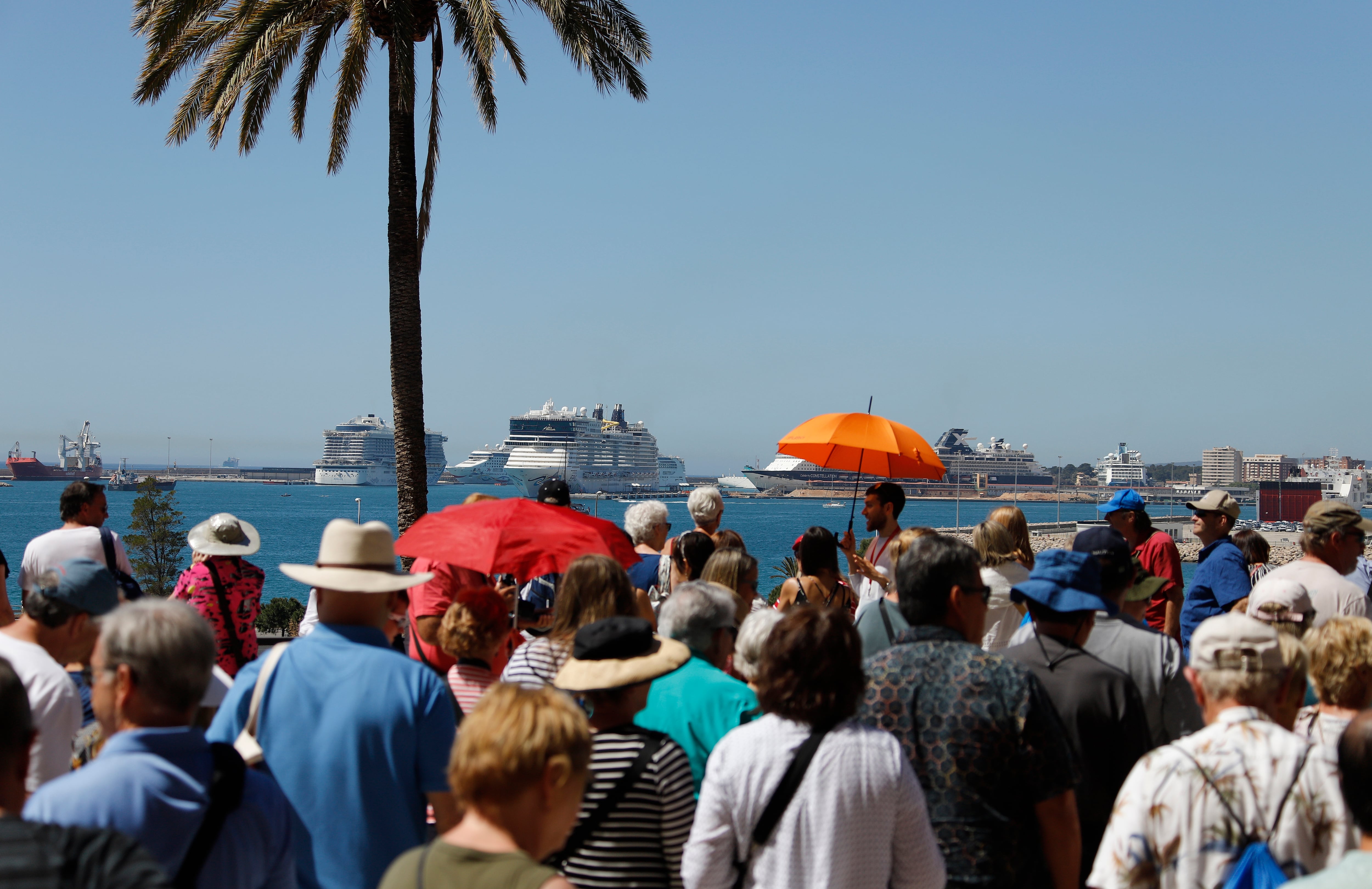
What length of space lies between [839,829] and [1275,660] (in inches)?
41.2

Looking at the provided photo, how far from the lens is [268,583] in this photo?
44125 millimetres

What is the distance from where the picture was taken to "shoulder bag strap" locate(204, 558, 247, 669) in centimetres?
471

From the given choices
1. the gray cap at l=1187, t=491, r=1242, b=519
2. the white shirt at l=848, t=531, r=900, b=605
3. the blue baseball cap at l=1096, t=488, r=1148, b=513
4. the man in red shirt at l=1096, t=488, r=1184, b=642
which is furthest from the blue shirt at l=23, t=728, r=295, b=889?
the gray cap at l=1187, t=491, r=1242, b=519

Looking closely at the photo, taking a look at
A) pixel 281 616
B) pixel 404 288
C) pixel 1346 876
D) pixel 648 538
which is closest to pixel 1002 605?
pixel 648 538

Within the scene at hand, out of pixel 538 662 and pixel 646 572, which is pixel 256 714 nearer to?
pixel 538 662

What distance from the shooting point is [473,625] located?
348cm

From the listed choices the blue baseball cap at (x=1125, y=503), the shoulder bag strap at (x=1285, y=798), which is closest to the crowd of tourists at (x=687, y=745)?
the shoulder bag strap at (x=1285, y=798)

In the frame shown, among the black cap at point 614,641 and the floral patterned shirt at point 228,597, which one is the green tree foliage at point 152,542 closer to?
the floral patterned shirt at point 228,597

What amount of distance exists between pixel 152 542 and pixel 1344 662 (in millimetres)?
31407

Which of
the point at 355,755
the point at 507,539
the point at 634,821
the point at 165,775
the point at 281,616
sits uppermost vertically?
the point at 507,539

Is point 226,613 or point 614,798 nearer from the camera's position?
point 614,798

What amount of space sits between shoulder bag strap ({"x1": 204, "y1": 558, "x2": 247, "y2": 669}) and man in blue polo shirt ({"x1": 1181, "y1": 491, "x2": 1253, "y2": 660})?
4655 millimetres

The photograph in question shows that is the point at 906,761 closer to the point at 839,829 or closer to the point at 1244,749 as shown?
the point at 839,829

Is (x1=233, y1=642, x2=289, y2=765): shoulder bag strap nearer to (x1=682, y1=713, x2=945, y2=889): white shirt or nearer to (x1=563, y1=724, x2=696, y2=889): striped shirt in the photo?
(x1=563, y1=724, x2=696, y2=889): striped shirt
